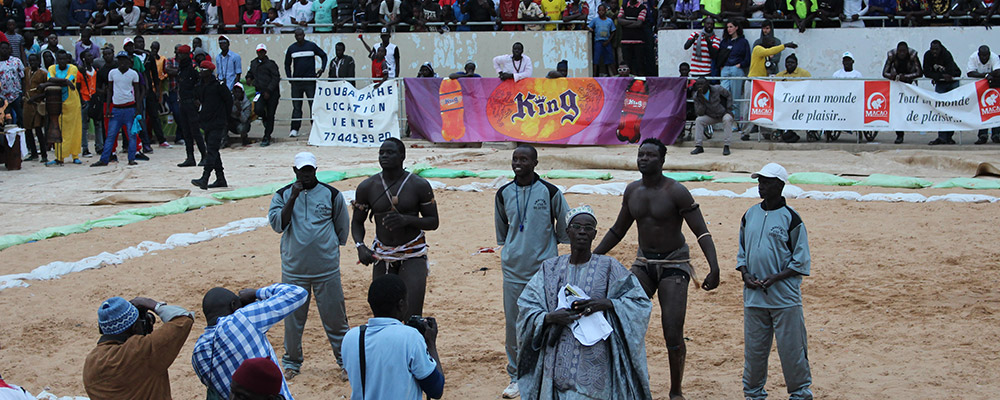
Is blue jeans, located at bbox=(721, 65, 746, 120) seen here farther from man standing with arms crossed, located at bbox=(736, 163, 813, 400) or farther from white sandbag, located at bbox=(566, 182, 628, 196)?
man standing with arms crossed, located at bbox=(736, 163, 813, 400)

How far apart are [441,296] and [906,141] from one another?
1140 centimetres

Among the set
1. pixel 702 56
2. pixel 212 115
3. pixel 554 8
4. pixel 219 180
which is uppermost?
pixel 554 8

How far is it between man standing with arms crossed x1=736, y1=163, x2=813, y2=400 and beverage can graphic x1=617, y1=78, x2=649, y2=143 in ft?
39.1

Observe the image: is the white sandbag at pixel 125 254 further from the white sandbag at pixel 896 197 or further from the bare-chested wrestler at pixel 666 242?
the white sandbag at pixel 896 197

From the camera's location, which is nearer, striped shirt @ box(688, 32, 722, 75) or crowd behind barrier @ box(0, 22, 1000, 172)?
crowd behind barrier @ box(0, 22, 1000, 172)

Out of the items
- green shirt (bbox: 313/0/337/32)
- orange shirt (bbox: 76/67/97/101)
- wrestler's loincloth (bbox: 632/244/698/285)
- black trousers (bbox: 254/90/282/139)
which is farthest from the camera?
green shirt (bbox: 313/0/337/32)

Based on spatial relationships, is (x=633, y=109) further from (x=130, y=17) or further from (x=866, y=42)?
(x=130, y=17)

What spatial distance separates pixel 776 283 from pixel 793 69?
12503 mm

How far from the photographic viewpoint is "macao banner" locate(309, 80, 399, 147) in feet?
65.4

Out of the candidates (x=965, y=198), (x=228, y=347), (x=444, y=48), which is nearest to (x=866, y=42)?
(x=965, y=198)

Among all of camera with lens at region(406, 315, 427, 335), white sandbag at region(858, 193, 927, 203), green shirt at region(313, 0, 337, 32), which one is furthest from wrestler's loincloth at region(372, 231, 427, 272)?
green shirt at region(313, 0, 337, 32)

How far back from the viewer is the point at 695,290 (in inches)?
389

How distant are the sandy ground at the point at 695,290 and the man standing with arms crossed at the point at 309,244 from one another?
15.0 inches

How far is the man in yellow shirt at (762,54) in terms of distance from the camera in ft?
60.7
